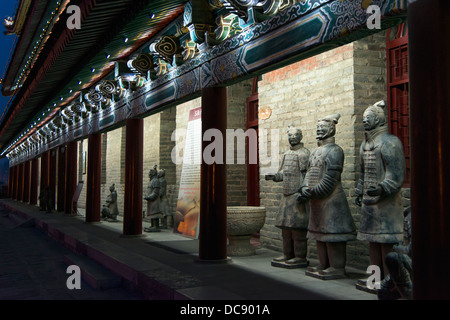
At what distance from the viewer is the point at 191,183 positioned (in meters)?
9.04

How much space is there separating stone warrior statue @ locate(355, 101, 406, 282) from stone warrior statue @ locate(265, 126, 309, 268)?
1206mm

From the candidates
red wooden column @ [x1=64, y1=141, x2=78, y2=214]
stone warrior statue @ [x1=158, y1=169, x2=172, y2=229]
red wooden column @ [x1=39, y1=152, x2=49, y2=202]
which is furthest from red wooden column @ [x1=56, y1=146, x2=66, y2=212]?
stone warrior statue @ [x1=158, y1=169, x2=172, y2=229]

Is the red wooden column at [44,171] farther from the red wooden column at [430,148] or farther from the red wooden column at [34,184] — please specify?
the red wooden column at [430,148]

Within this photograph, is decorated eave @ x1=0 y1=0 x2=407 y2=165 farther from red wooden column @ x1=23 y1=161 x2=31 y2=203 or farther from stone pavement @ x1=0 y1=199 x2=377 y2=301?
red wooden column @ x1=23 y1=161 x2=31 y2=203

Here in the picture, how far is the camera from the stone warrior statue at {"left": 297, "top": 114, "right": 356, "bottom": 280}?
5.07 meters

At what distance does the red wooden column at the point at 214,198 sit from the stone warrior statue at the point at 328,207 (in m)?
1.29

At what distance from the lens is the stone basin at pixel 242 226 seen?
6.70 meters

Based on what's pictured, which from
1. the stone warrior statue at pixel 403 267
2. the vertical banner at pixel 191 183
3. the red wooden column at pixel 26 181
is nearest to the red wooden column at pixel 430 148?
the stone warrior statue at pixel 403 267

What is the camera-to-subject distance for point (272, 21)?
5129 mm

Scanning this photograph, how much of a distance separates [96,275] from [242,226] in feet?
6.92

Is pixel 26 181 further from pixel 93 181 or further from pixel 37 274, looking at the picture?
pixel 37 274

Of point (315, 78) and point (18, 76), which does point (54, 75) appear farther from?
point (18, 76)

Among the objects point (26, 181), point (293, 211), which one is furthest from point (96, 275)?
point (26, 181)
